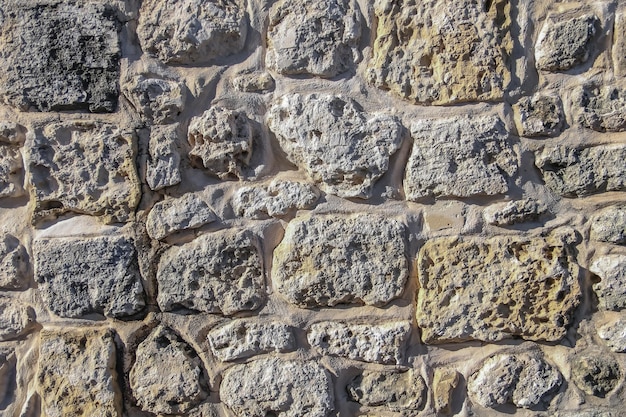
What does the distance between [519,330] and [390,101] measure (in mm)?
657

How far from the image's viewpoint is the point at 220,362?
5.05 ft

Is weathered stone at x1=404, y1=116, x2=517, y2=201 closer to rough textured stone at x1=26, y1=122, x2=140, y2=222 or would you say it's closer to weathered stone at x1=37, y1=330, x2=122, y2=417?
rough textured stone at x1=26, y1=122, x2=140, y2=222

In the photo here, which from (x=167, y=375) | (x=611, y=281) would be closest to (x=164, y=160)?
(x=167, y=375)

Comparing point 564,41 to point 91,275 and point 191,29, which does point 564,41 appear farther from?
point 91,275

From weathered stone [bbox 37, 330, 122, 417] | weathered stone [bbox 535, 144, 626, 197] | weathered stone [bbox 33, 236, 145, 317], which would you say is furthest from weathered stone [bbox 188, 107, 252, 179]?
weathered stone [bbox 535, 144, 626, 197]

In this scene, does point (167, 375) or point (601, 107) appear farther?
point (167, 375)

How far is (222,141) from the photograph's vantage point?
1.51 metres

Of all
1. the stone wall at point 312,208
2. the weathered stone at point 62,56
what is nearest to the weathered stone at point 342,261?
the stone wall at point 312,208

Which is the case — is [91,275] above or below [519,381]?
above

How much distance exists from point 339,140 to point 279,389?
65 centimetres

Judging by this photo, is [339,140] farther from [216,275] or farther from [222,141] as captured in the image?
[216,275]

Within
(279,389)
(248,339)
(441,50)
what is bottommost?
(279,389)

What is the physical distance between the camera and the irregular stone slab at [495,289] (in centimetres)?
144

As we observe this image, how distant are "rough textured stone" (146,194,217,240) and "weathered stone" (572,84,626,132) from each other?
0.95m
